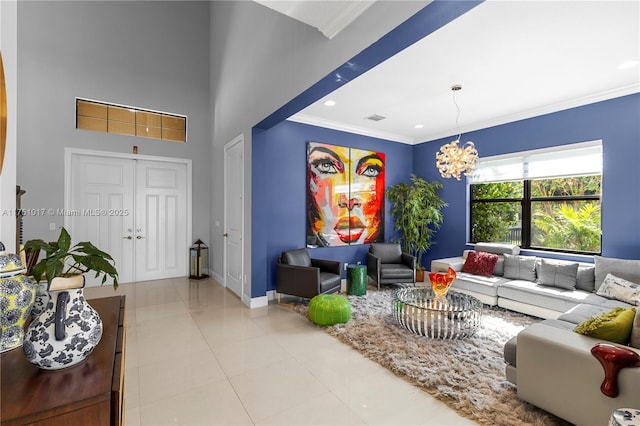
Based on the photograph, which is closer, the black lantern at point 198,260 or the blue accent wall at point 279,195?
the blue accent wall at point 279,195

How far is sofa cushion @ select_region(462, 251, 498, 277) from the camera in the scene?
4484 mm

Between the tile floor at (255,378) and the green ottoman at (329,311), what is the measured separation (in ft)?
0.44

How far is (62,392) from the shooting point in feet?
2.78

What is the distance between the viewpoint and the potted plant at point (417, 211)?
566 cm

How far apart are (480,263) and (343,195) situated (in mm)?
2423

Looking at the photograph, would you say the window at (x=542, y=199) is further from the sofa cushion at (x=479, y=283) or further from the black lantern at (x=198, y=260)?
the black lantern at (x=198, y=260)

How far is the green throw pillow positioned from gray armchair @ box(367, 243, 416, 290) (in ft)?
9.67

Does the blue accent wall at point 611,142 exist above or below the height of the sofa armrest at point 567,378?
above

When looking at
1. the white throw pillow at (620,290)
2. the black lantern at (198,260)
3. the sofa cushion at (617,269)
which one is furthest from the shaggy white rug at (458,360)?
the black lantern at (198,260)

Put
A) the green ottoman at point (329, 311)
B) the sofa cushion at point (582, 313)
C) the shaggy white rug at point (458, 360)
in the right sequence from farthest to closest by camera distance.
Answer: the green ottoman at point (329, 311) < the sofa cushion at point (582, 313) < the shaggy white rug at point (458, 360)

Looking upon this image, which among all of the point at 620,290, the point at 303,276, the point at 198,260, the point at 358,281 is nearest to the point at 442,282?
the point at 358,281

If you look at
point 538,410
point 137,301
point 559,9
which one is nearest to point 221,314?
point 137,301

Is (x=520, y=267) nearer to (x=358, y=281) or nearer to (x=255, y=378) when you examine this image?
(x=358, y=281)

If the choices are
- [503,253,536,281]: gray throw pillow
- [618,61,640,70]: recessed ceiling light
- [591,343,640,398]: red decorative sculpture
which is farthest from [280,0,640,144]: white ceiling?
[591,343,640,398]: red decorative sculpture
